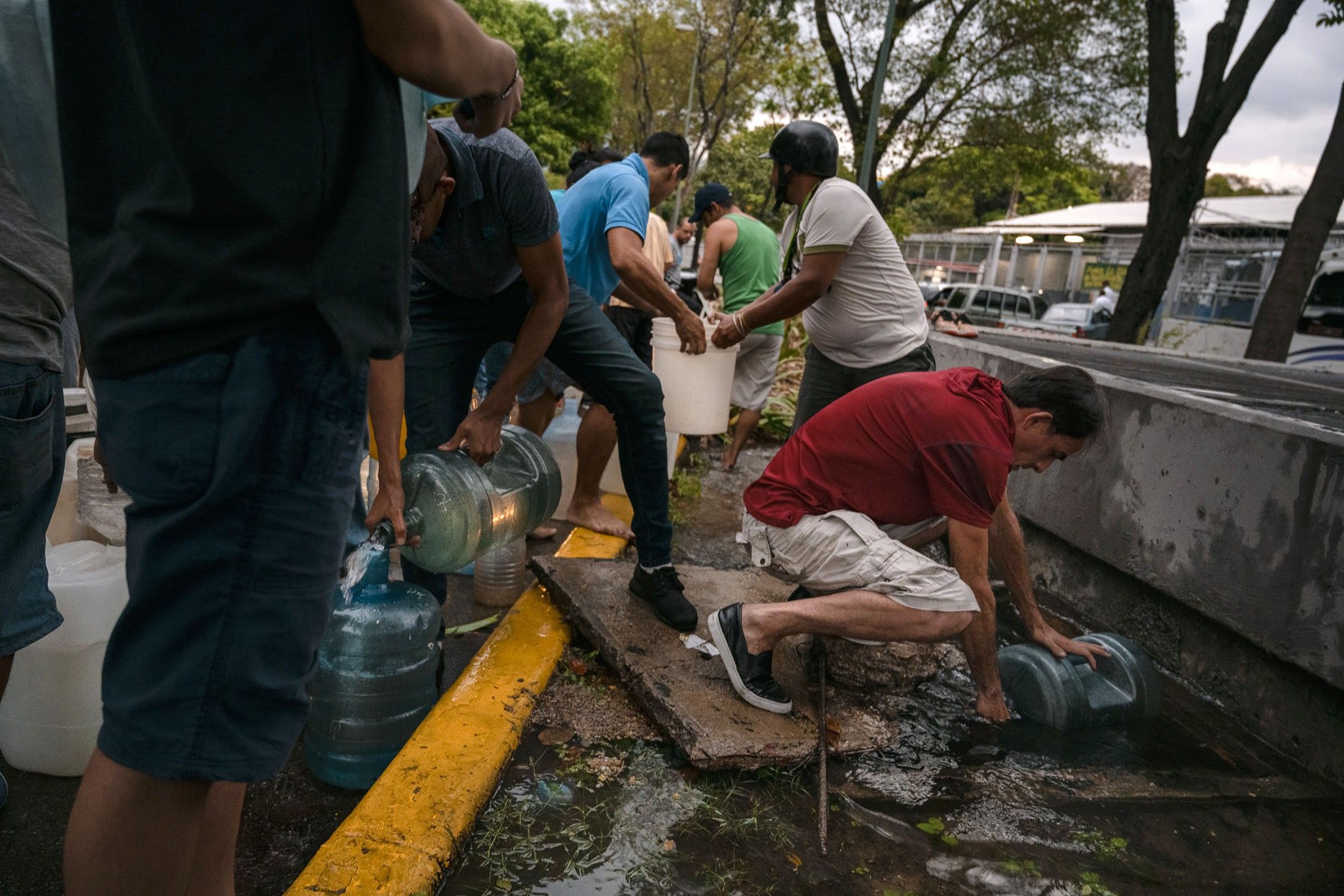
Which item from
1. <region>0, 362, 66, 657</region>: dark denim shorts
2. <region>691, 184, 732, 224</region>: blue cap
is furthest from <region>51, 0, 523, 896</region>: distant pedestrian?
<region>691, 184, 732, 224</region>: blue cap

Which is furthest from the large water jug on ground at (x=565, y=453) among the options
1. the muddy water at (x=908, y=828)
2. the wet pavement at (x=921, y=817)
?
the muddy water at (x=908, y=828)

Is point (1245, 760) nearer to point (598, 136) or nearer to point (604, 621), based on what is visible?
point (604, 621)

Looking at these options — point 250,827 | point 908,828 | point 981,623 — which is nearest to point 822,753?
point 908,828

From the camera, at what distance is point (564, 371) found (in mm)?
3303

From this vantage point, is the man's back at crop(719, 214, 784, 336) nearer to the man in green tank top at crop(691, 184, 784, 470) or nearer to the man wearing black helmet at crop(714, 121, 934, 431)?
the man in green tank top at crop(691, 184, 784, 470)

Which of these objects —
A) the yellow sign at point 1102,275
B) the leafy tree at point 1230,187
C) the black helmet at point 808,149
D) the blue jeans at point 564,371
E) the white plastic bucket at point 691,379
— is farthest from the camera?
the leafy tree at point 1230,187

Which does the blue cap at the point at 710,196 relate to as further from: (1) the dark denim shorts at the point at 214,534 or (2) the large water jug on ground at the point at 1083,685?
(1) the dark denim shorts at the point at 214,534

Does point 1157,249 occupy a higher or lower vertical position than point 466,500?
higher

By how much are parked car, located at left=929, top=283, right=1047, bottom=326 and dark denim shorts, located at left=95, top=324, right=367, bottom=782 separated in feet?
72.2

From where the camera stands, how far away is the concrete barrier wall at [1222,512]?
3.11 meters

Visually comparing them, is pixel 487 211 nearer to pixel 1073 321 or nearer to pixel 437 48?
pixel 437 48

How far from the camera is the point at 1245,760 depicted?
319 cm

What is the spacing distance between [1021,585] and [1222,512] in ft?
3.14

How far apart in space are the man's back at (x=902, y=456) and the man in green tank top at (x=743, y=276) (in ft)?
11.1
